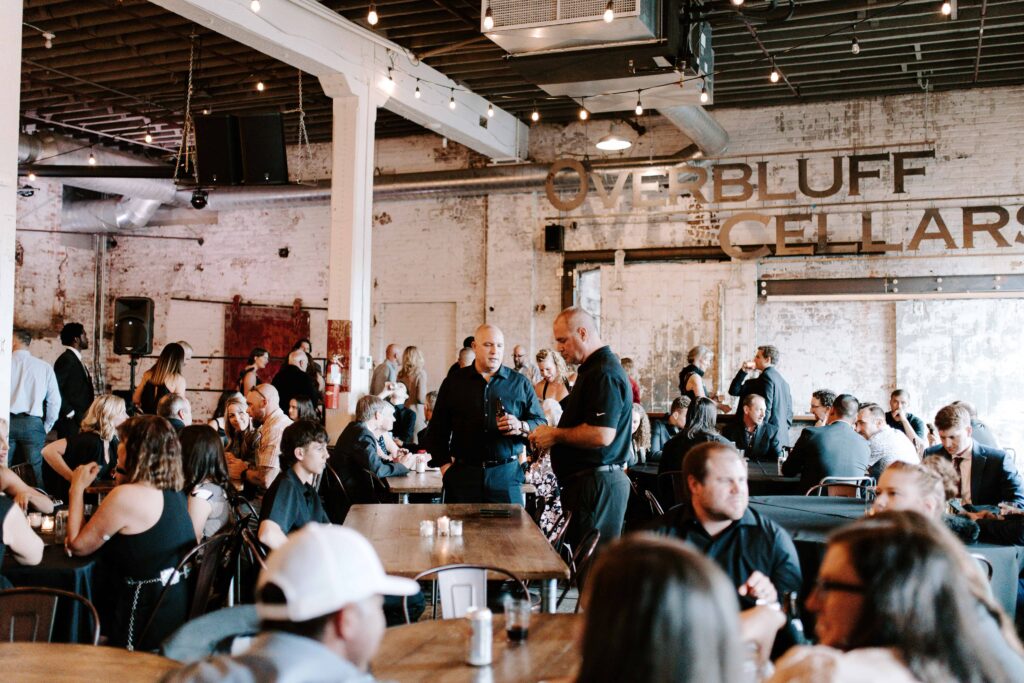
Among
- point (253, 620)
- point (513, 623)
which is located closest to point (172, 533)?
point (253, 620)

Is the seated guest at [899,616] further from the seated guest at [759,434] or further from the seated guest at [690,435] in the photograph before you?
the seated guest at [759,434]

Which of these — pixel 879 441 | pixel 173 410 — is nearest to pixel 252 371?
pixel 173 410

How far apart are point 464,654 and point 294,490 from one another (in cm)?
187

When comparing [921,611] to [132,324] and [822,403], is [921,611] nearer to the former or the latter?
[822,403]

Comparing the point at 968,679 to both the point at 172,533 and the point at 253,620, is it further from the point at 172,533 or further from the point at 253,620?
the point at 172,533

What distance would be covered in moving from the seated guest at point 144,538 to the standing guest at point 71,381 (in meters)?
5.30

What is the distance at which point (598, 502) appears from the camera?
15.0ft

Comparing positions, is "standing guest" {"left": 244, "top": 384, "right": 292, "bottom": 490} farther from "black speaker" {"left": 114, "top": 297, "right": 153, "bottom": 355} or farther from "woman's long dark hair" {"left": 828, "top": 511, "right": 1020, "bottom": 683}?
"black speaker" {"left": 114, "top": 297, "right": 153, "bottom": 355}

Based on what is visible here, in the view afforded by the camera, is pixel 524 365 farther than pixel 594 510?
Yes

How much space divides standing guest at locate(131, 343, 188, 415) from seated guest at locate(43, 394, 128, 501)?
171 centimetres

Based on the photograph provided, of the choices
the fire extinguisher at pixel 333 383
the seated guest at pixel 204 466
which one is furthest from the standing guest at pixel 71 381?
the seated guest at pixel 204 466

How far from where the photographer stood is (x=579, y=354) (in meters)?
4.80

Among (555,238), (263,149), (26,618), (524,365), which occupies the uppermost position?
(263,149)

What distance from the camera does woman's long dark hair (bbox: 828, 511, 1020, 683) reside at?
1.70 metres
